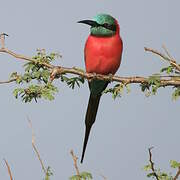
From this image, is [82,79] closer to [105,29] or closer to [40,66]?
[40,66]

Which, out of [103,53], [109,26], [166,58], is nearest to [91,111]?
[103,53]

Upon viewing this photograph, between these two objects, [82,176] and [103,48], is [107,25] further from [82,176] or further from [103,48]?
[82,176]

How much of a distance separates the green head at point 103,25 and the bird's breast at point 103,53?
0.06 m

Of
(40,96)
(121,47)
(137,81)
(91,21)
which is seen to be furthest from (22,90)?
(121,47)

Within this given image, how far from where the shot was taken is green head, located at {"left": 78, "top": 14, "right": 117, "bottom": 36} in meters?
4.44

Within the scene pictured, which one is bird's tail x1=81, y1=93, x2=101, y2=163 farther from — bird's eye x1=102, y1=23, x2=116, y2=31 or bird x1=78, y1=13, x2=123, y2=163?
bird's eye x1=102, y1=23, x2=116, y2=31

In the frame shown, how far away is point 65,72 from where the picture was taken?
3.42m

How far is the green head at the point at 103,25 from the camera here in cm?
444

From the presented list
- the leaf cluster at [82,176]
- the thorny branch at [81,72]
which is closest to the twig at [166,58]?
the thorny branch at [81,72]

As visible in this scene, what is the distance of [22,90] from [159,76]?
1061 mm

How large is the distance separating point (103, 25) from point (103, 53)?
0.30 meters

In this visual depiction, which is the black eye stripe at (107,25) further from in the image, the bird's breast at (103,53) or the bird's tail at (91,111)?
the bird's tail at (91,111)

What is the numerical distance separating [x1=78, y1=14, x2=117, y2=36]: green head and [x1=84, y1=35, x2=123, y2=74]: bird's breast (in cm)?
6

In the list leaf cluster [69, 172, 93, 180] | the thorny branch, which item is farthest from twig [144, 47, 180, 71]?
leaf cluster [69, 172, 93, 180]
